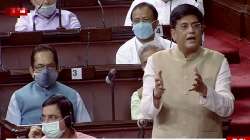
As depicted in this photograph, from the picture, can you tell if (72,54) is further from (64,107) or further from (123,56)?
(64,107)

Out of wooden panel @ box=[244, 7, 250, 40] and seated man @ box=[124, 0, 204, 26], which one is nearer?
seated man @ box=[124, 0, 204, 26]

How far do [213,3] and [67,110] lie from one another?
205 cm

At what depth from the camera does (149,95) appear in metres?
2.03

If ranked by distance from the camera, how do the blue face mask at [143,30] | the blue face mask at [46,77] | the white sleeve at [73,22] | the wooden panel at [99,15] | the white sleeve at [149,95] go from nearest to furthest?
the white sleeve at [149,95], the blue face mask at [46,77], the blue face mask at [143,30], the white sleeve at [73,22], the wooden panel at [99,15]

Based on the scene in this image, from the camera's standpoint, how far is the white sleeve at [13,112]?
2.58 meters

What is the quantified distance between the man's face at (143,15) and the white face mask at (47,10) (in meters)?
0.69

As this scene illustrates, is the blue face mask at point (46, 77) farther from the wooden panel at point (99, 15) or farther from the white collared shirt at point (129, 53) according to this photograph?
the wooden panel at point (99, 15)

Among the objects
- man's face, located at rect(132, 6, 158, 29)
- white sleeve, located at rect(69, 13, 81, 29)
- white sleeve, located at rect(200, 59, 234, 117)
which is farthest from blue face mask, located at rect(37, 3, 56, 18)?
white sleeve, located at rect(200, 59, 234, 117)

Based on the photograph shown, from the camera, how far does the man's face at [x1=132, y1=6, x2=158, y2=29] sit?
2.88m

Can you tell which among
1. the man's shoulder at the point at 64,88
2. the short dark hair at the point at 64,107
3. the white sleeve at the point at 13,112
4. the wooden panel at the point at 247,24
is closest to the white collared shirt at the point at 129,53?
the man's shoulder at the point at 64,88

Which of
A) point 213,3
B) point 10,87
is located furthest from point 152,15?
point 213,3

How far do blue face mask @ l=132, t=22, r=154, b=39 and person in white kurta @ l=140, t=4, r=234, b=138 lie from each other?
0.80 metres

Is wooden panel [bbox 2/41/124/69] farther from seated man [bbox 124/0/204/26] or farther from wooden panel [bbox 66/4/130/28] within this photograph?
wooden panel [bbox 66/4/130/28]

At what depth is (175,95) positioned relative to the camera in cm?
201
